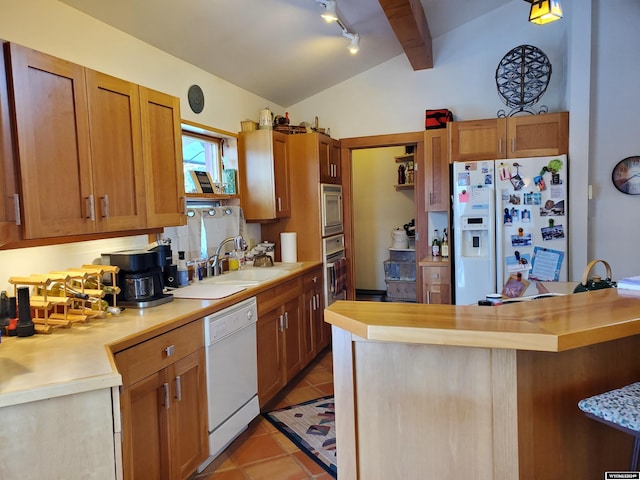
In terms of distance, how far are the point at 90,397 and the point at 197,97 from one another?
2.45 m

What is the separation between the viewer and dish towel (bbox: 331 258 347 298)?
4.16 m

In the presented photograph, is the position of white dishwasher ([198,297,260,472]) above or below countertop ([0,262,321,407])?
below

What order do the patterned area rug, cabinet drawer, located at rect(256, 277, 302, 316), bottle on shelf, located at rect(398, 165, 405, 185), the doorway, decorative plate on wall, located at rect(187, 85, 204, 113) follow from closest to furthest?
1. the patterned area rug
2. cabinet drawer, located at rect(256, 277, 302, 316)
3. decorative plate on wall, located at rect(187, 85, 204, 113)
4. the doorway
5. bottle on shelf, located at rect(398, 165, 405, 185)

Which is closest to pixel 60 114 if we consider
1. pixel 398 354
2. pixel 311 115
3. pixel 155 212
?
pixel 155 212

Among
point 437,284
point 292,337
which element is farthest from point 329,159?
point 292,337

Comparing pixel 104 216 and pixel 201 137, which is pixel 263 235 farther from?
pixel 104 216

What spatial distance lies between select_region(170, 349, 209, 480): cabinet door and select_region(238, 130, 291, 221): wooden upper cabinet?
1770 millimetres

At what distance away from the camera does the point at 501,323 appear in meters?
1.24

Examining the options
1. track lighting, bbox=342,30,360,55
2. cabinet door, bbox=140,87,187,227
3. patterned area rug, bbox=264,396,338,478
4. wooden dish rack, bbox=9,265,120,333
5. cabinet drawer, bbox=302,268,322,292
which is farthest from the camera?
cabinet drawer, bbox=302,268,322,292

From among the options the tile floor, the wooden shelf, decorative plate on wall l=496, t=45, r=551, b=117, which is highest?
decorative plate on wall l=496, t=45, r=551, b=117

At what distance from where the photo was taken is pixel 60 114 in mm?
1855

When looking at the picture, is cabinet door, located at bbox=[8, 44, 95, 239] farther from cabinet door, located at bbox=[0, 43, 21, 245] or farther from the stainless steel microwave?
the stainless steel microwave

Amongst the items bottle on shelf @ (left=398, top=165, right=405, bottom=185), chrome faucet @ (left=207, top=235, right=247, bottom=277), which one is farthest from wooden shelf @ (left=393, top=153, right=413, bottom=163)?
chrome faucet @ (left=207, top=235, right=247, bottom=277)

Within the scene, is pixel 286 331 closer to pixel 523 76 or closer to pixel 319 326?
pixel 319 326
